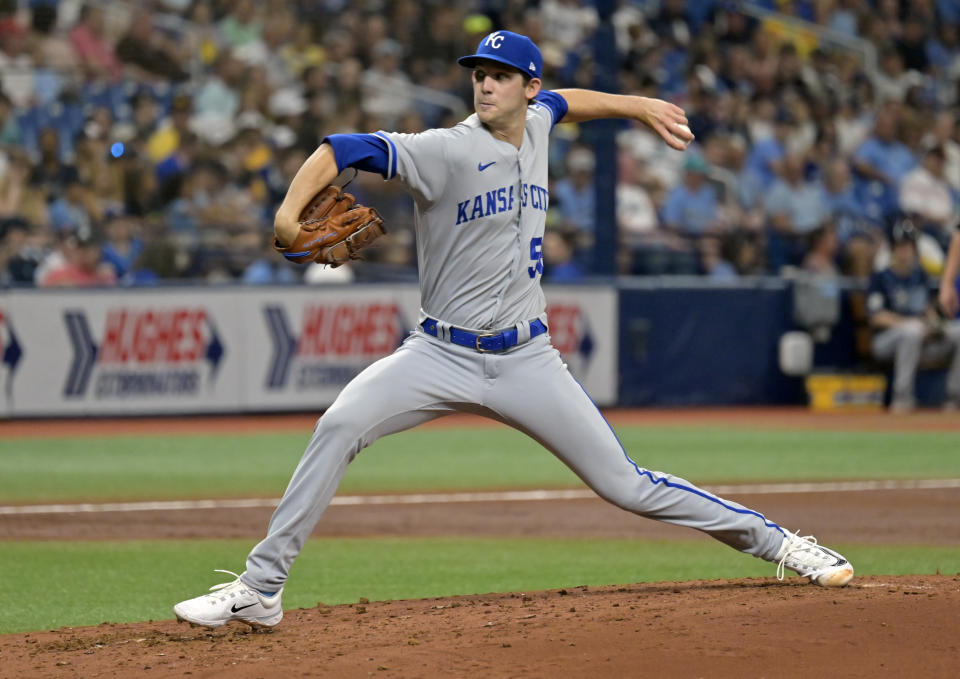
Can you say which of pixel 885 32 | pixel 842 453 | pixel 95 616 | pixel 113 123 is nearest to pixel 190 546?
pixel 95 616

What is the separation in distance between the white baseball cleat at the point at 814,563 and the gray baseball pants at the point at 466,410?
255mm

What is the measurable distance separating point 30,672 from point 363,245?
5.85 feet

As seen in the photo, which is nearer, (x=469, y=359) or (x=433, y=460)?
(x=469, y=359)

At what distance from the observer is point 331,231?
4.64 metres

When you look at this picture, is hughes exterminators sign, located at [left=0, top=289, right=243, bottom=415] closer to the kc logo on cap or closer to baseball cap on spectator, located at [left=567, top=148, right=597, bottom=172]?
baseball cap on spectator, located at [left=567, top=148, right=597, bottom=172]

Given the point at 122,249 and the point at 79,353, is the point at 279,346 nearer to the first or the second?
the point at 122,249

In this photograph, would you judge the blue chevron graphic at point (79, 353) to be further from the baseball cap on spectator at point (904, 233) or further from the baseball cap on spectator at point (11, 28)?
the baseball cap on spectator at point (904, 233)

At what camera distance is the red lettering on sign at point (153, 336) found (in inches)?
527

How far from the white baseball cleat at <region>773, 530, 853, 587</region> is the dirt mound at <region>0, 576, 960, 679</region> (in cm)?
6

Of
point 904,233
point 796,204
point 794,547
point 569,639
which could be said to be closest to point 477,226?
point 569,639

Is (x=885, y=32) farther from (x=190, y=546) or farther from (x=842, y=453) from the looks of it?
(x=190, y=546)

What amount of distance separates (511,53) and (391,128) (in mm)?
10040

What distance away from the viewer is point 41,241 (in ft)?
43.8

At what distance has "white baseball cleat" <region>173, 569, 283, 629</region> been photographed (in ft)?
15.8
